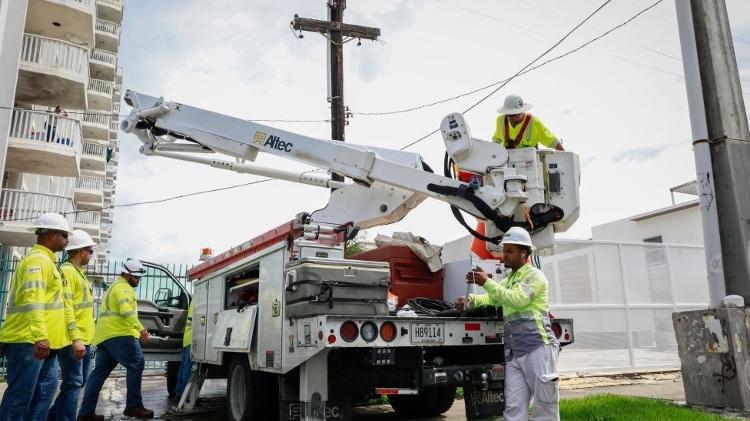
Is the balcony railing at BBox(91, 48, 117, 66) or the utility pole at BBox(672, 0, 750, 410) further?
the balcony railing at BBox(91, 48, 117, 66)

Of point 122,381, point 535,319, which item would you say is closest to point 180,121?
point 535,319

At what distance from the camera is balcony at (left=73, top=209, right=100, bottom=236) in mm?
34375

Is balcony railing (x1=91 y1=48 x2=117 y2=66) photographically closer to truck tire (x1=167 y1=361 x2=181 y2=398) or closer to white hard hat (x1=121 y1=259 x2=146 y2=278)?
truck tire (x1=167 y1=361 x2=181 y2=398)

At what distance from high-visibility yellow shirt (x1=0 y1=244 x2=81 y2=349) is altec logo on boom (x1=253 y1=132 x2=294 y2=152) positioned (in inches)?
97.4

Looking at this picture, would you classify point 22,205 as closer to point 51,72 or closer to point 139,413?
point 51,72

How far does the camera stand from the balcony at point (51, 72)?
63.8ft

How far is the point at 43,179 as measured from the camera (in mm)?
26125

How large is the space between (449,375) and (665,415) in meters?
2.04

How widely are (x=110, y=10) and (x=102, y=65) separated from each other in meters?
5.37

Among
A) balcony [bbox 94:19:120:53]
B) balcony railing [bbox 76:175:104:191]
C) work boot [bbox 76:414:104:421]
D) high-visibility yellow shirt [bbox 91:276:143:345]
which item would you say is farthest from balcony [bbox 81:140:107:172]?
work boot [bbox 76:414:104:421]

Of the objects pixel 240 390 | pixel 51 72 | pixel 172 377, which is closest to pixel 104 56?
pixel 51 72

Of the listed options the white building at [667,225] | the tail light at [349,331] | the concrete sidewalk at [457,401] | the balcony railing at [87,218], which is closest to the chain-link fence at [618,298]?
the concrete sidewalk at [457,401]

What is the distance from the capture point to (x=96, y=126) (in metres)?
36.6

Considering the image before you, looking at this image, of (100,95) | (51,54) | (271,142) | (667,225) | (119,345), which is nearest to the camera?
(271,142)
